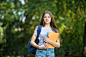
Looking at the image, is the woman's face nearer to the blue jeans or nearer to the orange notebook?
the orange notebook

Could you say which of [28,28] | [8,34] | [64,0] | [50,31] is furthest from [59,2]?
[8,34]

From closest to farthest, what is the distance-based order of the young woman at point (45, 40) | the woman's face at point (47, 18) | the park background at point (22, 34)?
the young woman at point (45, 40)
the woman's face at point (47, 18)
the park background at point (22, 34)

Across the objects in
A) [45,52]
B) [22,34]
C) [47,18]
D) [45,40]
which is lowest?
[22,34]

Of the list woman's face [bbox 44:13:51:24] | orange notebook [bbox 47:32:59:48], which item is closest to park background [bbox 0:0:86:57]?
woman's face [bbox 44:13:51:24]

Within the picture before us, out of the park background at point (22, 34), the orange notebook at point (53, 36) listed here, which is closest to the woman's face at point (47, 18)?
the orange notebook at point (53, 36)

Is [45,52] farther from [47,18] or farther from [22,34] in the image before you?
[22,34]

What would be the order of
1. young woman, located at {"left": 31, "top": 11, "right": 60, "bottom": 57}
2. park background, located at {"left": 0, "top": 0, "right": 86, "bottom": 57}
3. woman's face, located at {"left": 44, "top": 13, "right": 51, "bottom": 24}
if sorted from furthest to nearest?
park background, located at {"left": 0, "top": 0, "right": 86, "bottom": 57}
woman's face, located at {"left": 44, "top": 13, "right": 51, "bottom": 24}
young woman, located at {"left": 31, "top": 11, "right": 60, "bottom": 57}

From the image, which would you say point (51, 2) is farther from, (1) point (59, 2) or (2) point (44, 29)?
(2) point (44, 29)

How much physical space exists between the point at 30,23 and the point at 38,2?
150 inches

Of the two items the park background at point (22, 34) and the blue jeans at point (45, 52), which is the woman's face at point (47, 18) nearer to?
the blue jeans at point (45, 52)

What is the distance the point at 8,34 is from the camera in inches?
419

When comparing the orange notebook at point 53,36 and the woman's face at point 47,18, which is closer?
the orange notebook at point 53,36

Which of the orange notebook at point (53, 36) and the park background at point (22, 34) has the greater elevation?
the orange notebook at point (53, 36)

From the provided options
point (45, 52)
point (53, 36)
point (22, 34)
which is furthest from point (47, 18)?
point (22, 34)
